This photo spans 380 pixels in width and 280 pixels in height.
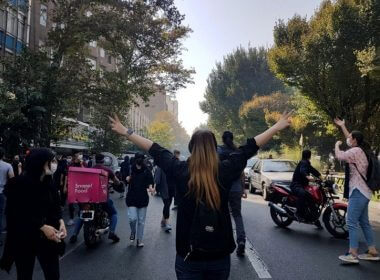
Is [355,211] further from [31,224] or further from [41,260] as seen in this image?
[31,224]

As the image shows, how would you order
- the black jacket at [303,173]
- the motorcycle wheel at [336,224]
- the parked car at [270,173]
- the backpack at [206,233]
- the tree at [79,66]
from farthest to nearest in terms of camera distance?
1. the parked car at [270,173]
2. the tree at [79,66]
3. the black jacket at [303,173]
4. the motorcycle wheel at [336,224]
5. the backpack at [206,233]

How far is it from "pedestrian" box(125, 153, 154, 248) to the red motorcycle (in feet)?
10.7

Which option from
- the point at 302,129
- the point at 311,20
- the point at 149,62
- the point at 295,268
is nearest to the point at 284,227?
the point at 295,268

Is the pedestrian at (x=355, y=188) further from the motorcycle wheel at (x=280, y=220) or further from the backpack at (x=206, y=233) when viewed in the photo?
the backpack at (x=206, y=233)

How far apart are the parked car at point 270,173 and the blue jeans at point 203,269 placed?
516 inches

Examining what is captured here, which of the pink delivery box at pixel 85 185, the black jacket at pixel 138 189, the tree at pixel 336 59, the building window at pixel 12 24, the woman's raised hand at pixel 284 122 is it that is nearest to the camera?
the woman's raised hand at pixel 284 122

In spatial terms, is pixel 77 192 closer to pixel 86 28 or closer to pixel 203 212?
pixel 203 212

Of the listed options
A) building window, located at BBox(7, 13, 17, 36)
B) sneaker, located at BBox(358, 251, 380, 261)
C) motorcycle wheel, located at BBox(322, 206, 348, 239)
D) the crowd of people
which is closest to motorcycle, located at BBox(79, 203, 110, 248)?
the crowd of people

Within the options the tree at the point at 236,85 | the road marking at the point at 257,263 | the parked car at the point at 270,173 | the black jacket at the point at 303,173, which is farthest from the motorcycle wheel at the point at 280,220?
the tree at the point at 236,85

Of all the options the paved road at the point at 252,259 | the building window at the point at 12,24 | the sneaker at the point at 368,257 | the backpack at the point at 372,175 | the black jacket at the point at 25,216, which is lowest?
the paved road at the point at 252,259

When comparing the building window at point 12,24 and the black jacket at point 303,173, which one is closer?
the black jacket at point 303,173

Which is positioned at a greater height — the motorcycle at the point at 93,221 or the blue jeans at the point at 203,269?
the blue jeans at the point at 203,269

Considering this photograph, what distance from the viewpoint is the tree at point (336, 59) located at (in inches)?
765

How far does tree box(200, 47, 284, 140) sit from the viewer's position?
56719 millimetres
